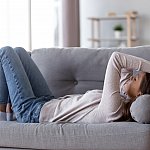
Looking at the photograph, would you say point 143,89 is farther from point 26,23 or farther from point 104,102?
point 26,23

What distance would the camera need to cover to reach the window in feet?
15.5

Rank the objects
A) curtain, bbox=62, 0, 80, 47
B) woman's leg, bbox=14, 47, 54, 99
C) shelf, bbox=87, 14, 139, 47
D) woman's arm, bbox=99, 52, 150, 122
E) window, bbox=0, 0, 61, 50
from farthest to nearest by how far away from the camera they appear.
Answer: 1. shelf, bbox=87, 14, 139, 47
2. window, bbox=0, 0, 61, 50
3. curtain, bbox=62, 0, 80, 47
4. woman's leg, bbox=14, 47, 54, 99
5. woman's arm, bbox=99, 52, 150, 122

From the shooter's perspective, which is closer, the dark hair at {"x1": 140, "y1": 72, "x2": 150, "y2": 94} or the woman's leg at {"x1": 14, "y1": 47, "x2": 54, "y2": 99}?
the dark hair at {"x1": 140, "y1": 72, "x2": 150, "y2": 94}

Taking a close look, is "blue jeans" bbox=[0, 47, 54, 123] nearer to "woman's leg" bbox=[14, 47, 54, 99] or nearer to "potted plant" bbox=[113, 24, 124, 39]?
"woman's leg" bbox=[14, 47, 54, 99]

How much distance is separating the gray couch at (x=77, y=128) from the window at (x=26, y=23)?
2.16m

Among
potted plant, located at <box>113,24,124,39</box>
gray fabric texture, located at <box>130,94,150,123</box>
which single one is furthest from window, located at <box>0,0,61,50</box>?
gray fabric texture, located at <box>130,94,150,123</box>

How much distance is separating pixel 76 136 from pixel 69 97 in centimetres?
45

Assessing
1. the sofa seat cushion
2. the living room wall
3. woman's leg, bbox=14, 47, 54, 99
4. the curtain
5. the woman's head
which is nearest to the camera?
the sofa seat cushion

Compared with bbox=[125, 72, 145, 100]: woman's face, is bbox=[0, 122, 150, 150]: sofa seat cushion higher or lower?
lower

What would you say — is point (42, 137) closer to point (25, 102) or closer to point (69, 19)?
point (25, 102)

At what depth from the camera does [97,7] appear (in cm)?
681

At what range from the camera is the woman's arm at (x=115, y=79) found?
2000 millimetres

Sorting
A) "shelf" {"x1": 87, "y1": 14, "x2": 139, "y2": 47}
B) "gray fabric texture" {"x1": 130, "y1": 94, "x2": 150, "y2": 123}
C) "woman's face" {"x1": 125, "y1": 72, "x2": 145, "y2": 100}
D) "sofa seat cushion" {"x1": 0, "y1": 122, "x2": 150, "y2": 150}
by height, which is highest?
"shelf" {"x1": 87, "y1": 14, "x2": 139, "y2": 47}

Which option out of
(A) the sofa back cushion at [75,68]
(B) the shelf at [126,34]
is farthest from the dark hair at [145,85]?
(B) the shelf at [126,34]
